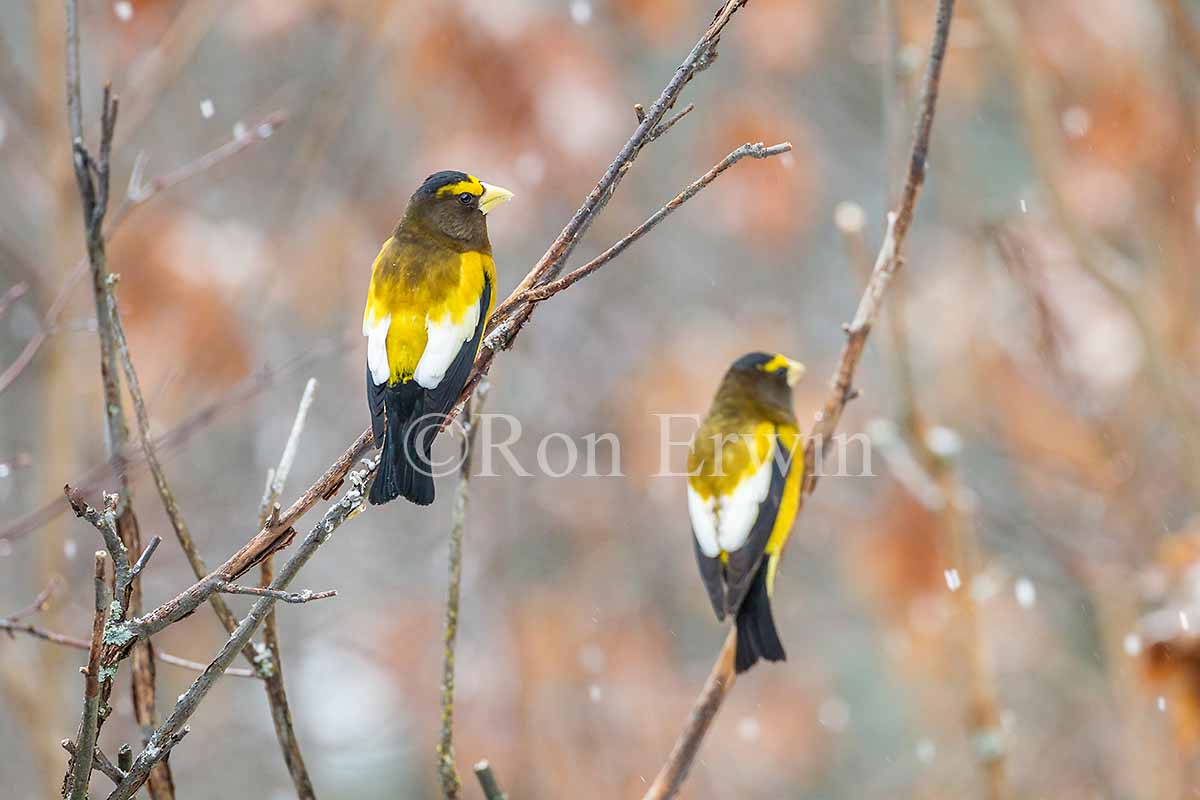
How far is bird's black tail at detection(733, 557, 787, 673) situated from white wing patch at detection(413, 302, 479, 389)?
1.01 meters

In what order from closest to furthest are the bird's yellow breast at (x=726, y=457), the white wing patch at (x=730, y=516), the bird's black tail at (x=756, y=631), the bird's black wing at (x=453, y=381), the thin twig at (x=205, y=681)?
the thin twig at (x=205, y=681) < the bird's black wing at (x=453, y=381) < the bird's black tail at (x=756, y=631) < the white wing patch at (x=730, y=516) < the bird's yellow breast at (x=726, y=457)

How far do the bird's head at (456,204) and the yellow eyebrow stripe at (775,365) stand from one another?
1.38m

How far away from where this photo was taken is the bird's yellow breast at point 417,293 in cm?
239

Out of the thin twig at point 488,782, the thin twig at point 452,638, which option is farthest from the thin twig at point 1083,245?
the thin twig at point 488,782

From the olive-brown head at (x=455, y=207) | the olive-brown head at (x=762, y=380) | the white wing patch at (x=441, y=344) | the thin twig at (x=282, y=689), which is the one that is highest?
the olive-brown head at (x=762, y=380)

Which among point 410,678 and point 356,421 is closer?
point 410,678

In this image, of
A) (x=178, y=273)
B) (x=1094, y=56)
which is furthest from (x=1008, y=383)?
(x=178, y=273)

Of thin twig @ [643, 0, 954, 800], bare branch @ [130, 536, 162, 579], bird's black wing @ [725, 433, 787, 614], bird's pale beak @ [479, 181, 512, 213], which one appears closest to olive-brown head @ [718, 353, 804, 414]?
bird's black wing @ [725, 433, 787, 614]

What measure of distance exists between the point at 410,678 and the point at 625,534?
168cm

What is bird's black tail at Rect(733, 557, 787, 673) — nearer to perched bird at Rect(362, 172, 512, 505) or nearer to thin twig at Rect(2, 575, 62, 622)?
perched bird at Rect(362, 172, 512, 505)

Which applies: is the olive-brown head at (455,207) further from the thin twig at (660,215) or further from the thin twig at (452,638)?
the thin twig at (660,215)

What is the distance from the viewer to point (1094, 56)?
21.2 feet

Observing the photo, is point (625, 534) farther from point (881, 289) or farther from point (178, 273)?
point (881, 289)

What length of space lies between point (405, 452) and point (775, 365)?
1.97 metres
